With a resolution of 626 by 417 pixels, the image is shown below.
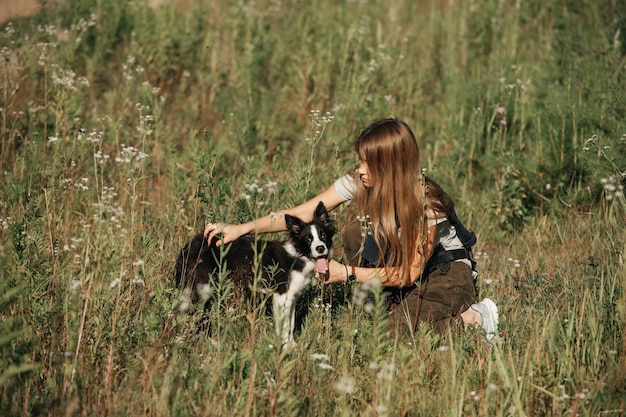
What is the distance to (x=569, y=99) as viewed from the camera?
6086 mm

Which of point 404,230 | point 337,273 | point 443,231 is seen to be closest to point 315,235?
point 337,273

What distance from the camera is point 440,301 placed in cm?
437

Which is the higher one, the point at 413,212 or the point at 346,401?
the point at 413,212

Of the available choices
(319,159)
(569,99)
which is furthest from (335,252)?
(569,99)

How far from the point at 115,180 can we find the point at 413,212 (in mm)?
2968

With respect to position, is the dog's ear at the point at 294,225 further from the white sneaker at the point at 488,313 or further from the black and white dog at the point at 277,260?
the white sneaker at the point at 488,313

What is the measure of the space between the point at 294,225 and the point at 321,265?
0.33 metres

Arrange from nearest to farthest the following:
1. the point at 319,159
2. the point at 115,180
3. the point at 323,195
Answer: the point at 323,195 → the point at 115,180 → the point at 319,159

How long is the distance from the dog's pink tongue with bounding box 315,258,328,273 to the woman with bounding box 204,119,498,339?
73 mm

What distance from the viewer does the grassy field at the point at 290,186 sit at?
127 inches

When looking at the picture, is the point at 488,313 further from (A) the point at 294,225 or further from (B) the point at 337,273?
(A) the point at 294,225

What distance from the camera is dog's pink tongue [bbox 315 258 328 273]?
432 centimetres

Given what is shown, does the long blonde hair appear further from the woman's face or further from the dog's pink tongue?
the dog's pink tongue

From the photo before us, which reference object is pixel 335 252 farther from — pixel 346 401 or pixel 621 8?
pixel 621 8
